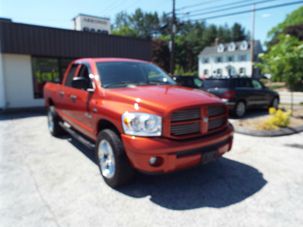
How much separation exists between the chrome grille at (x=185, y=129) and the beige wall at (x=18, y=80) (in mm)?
11020

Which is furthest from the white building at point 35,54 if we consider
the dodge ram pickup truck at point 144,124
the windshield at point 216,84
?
the dodge ram pickup truck at point 144,124

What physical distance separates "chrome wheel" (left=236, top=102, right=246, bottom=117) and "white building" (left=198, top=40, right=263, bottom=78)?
4010 centimetres

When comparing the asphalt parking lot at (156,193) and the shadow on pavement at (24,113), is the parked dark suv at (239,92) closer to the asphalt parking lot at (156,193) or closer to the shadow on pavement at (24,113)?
the asphalt parking lot at (156,193)

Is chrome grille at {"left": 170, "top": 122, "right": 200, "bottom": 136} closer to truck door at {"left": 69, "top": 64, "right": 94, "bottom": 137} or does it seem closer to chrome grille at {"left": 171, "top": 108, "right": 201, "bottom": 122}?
chrome grille at {"left": 171, "top": 108, "right": 201, "bottom": 122}

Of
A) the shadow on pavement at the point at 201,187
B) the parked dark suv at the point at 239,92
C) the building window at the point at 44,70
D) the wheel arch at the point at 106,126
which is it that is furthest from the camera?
the building window at the point at 44,70

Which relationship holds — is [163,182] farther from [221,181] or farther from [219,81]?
[219,81]

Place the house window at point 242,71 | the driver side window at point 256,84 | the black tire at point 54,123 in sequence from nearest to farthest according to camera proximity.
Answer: the black tire at point 54,123, the driver side window at point 256,84, the house window at point 242,71

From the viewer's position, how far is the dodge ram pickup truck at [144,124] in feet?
10.0

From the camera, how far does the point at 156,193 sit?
11.4 ft

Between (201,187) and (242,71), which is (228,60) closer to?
(242,71)

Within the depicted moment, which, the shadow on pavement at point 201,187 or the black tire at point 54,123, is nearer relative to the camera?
the shadow on pavement at point 201,187

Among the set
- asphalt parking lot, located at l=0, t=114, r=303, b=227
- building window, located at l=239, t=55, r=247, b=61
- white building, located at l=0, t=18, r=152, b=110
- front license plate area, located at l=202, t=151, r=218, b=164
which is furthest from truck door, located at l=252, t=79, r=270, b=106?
building window, located at l=239, t=55, r=247, b=61

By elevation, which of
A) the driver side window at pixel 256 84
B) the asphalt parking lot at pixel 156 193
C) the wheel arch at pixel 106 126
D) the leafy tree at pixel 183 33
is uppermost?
the leafy tree at pixel 183 33

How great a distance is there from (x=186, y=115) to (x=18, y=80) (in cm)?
1120
